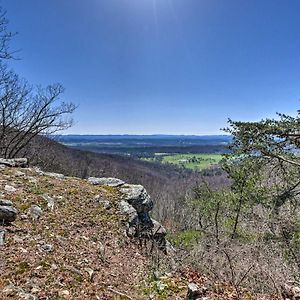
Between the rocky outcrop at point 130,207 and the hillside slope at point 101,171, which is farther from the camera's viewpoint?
the hillside slope at point 101,171

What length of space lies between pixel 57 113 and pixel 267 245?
1084cm

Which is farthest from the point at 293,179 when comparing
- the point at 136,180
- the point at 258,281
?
the point at 136,180

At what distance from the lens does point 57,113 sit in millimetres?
14258

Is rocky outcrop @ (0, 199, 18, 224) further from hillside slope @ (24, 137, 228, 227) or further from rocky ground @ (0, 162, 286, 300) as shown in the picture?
hillside slope @ (24, 137, 228, 227)

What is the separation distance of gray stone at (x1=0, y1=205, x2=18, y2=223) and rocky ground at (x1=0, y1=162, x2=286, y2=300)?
2 centimetres

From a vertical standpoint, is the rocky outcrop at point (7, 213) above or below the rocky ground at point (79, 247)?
above

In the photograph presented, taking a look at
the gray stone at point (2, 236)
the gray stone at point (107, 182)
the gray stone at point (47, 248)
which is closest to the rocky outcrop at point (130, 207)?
the gray stone at point (107, 182)

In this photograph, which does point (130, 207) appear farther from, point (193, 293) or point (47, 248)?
point (193, 293)

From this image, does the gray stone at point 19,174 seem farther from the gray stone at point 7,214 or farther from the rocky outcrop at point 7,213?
the gray stone at point 7,214

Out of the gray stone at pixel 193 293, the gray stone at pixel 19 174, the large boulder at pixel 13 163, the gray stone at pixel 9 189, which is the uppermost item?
the large boulder at pixel 13 163

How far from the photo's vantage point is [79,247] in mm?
5398

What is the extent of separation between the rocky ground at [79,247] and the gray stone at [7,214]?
0.05 ft

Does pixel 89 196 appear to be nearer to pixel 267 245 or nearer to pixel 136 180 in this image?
pixel 267 245

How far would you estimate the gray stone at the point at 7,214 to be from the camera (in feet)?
17.2
